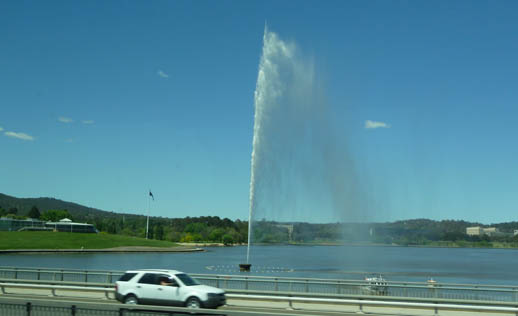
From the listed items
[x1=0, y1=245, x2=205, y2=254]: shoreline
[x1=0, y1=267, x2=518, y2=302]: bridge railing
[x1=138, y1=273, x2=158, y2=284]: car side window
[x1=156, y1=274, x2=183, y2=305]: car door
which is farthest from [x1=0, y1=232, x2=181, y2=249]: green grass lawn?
[x1=156, y1=274, x2=183, y2=305]: car door

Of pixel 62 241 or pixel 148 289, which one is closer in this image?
pixel 148 289

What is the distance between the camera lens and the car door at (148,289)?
2325cm

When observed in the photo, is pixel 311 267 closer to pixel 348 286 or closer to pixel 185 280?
pixel 348 286

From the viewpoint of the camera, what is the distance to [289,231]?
132 metres

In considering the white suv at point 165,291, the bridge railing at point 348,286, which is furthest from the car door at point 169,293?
the bridge railing at point 348,286

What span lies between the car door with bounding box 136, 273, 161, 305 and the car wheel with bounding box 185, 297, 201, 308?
1.46 meters

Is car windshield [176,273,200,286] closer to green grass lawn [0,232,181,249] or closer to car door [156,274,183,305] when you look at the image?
car door [156,274,183,305]

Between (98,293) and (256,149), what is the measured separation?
1339 inches

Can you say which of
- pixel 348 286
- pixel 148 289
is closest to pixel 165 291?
pixel 148 289

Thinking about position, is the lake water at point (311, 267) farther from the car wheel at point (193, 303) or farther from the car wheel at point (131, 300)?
the car wheel at point (193, 303)

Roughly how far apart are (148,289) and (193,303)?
2272mm

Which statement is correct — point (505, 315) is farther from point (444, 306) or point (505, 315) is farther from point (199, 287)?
point (199, 287)

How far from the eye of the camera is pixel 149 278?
23656mm

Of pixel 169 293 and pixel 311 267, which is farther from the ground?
pixel 169 293
